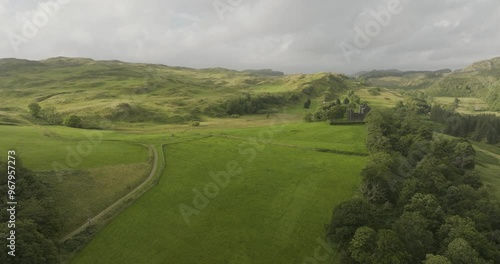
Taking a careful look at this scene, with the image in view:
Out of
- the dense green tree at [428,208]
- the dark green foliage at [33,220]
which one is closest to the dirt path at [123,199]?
the dark green foliage at [33,220]

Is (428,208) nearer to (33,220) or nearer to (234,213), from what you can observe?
(234,213)

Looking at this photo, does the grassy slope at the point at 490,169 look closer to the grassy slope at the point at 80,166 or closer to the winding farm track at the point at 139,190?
the winding farm track at the point at 139,190

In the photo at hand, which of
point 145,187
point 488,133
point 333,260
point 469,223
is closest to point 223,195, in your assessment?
point 145,187

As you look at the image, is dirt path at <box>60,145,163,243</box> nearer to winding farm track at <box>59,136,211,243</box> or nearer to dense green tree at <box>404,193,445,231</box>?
winding farm track at <box>59,136,211,243</box>

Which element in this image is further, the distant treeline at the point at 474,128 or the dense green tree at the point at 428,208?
the distant treeline at the point at 474,128

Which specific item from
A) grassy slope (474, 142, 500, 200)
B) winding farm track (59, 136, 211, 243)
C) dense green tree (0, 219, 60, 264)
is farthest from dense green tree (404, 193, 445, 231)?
dense green tree (0, 219, 60, 264)

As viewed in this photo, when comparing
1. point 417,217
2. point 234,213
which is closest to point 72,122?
point 234,213

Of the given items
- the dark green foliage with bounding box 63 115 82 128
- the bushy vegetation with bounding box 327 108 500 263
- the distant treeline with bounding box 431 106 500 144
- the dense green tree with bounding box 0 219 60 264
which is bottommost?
the distant treeline with bounding box 431 106 500 144
